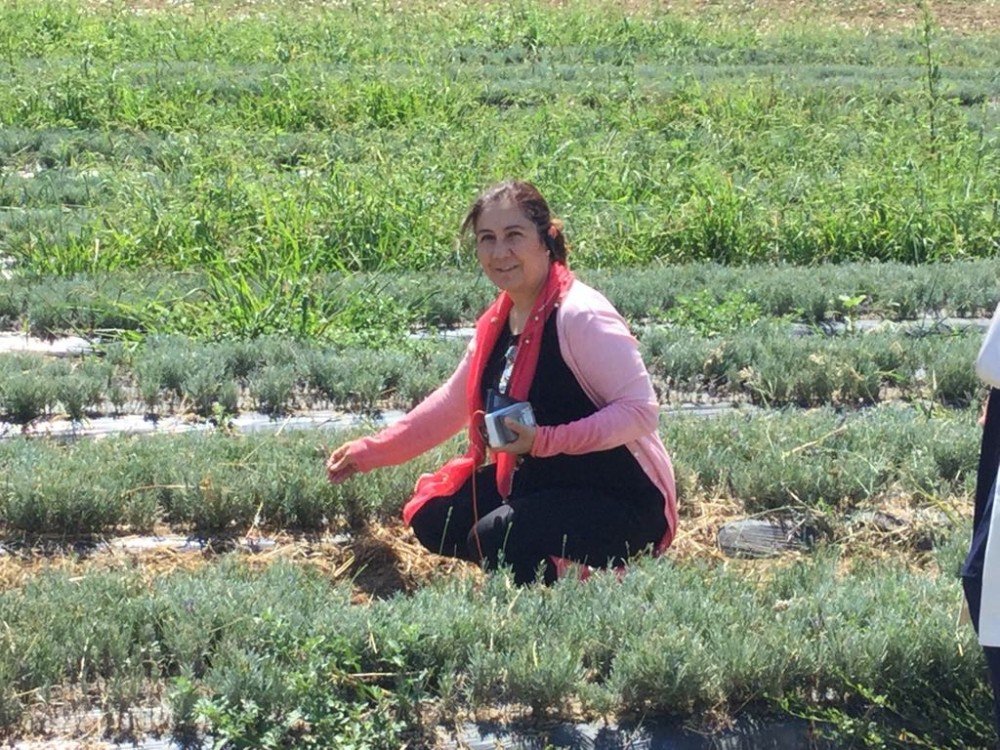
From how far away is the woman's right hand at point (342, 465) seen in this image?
5090 mm

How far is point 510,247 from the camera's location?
4.79 metres

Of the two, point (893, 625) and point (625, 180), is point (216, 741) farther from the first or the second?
point (625, 180)

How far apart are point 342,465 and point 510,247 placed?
90cm

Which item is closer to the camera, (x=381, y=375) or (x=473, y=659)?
(x=473, y=659)

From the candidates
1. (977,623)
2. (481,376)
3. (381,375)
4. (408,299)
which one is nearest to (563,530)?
(481,376)

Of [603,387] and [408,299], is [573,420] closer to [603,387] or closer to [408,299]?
[603,387]

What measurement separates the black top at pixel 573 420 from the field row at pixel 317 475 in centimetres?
90

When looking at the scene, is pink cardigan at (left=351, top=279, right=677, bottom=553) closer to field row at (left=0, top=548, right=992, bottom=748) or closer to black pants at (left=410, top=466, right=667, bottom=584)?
black pants at (left=410, top=466, right=667, bottom=584)

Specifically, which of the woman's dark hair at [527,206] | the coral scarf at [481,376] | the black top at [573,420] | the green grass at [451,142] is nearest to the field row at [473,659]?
the black top at [573,420]

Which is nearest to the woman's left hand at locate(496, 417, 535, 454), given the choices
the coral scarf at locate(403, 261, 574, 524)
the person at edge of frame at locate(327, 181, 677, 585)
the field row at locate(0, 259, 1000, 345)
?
the person at edge of frame at locate(327, 181, 677, 585)

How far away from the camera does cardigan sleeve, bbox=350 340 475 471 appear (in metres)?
5.09

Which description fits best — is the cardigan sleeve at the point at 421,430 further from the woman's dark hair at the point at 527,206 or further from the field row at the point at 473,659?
the field row at the point at 473,659

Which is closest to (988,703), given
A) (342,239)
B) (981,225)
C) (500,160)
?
(342,239)

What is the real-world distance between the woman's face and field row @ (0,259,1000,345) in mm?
2817
